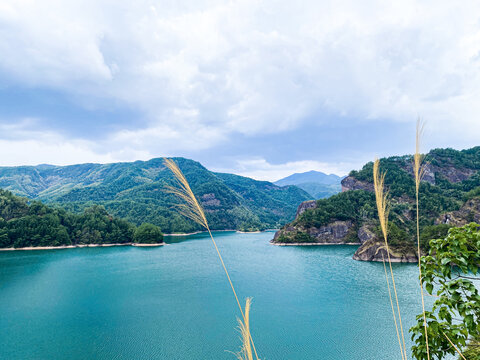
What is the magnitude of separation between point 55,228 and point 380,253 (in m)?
59.9

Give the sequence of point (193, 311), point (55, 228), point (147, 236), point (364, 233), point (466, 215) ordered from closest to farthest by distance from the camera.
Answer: point (193, 311) → point (466, 215) → point (364, 233) → point (55, 228) → point (147, 236)

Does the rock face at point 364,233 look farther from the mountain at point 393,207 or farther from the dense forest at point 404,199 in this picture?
the dense forest at point 404,199

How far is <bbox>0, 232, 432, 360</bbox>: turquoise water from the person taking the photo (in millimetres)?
12914

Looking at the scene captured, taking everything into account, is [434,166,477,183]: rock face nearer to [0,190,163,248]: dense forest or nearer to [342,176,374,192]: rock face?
[342,176,374,192]: rock face

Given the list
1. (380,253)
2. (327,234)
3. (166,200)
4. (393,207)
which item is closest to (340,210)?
(327,234)

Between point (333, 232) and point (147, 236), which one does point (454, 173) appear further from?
point (147, 236)

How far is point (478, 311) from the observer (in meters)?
2.44

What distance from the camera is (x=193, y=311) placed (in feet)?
58.9

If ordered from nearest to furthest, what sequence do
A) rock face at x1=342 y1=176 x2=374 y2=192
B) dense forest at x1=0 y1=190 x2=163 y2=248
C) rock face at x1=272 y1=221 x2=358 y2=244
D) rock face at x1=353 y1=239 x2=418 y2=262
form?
rock face at x1=353 y1=239 x2=418 y2=262, dense forest at x1=0 y1=190 x2=163 y2=248, rock face at x1=272 y1=221 x2=358 y2=244, rock face at x1=342 y1=176 x2=374 y2=192

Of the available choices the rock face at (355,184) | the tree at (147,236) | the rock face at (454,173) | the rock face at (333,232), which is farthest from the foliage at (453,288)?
the rock face at (454,173)

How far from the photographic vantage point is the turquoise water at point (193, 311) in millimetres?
12914

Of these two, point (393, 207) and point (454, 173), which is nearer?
point (393, 207)

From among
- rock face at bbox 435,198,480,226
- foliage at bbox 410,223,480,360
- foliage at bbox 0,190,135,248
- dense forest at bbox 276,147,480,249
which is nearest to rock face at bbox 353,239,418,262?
dense forest at bbox 276,147,480,249

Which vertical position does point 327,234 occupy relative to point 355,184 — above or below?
below
